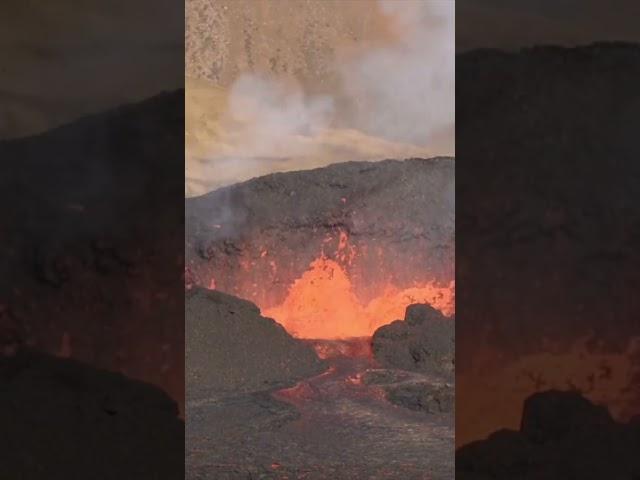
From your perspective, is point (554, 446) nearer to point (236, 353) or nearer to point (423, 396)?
point (423, 396)

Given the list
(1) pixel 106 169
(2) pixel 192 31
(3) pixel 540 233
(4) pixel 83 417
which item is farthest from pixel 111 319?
(2) pixel 192 31

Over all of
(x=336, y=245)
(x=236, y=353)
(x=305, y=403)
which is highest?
(x=336, y=245)

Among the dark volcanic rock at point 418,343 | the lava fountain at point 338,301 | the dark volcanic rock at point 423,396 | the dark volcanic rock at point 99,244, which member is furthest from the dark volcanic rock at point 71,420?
the lava fountain at point 338,301

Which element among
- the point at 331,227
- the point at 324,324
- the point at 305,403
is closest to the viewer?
the point at 305,403

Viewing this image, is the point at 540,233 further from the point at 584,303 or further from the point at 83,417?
the point at 83,417

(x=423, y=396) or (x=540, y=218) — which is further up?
(x=540, y=218)

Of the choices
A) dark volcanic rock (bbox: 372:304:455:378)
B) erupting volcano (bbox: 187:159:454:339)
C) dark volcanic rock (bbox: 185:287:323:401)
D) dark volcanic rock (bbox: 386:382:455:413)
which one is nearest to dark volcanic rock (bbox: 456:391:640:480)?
dark volcanic rock (bbox: 386:382:455:413)

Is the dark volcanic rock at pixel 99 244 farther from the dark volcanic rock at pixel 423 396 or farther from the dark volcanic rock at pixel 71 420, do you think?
the dark volcanic rock at pixel 423 396

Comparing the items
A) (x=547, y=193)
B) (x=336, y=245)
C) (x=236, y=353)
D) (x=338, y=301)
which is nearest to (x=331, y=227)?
(x=336, y=245)
